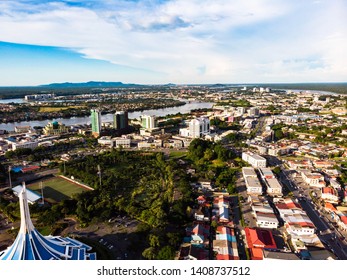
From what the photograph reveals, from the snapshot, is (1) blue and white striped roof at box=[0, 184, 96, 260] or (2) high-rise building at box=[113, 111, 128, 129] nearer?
(1) blue and white striped roof at box=[0, 184, 96, 260]

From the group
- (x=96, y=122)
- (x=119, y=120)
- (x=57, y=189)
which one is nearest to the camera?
(x=57, y=189)

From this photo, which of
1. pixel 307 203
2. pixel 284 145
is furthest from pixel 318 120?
pixel 307 203

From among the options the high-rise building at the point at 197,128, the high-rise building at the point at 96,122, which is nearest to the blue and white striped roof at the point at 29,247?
the high-rise building at the point at 197,128

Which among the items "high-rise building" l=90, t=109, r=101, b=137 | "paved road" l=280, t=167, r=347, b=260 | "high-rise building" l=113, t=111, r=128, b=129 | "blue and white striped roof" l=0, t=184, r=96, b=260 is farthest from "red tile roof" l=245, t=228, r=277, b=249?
"high-rise building" l=113, t=111, r=128, b=129

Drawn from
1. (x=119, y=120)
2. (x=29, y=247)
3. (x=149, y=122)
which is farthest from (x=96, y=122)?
(x=29, y=247)

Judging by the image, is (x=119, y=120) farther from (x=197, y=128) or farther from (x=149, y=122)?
(x=197, y=128)

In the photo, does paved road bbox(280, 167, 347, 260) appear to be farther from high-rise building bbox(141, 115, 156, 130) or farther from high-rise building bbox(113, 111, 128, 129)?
high-rise building bbox(113, 111, 128, 129)

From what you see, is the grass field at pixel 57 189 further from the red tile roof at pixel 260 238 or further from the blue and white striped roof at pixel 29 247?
the red tile roof at pixel 260 238

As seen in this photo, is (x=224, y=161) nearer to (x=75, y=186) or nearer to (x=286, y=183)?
(x=286, y=183)
